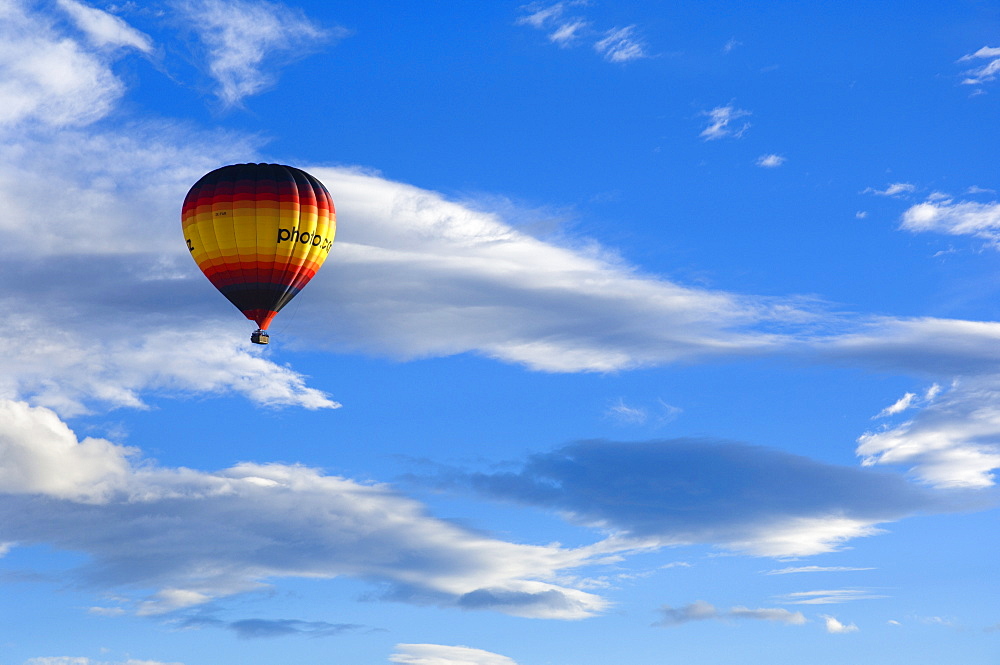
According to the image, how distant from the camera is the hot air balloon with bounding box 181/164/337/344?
121 metres

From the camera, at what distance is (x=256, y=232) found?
121 metres

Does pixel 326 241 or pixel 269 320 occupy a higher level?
pixel 326 241

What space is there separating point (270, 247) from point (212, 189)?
7.92 m

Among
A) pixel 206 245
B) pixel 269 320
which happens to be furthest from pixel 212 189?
pixel 269 320

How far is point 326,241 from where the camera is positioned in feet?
417

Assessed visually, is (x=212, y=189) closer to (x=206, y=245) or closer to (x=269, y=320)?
(x=206, y=245)

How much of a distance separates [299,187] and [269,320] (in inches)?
517

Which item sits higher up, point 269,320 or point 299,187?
point 299,187

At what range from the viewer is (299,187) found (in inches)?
4884

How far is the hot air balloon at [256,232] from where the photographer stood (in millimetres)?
121312

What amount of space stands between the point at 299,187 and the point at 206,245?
1041 centimetres

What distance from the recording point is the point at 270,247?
400 ft

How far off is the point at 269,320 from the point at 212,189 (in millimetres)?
13572
